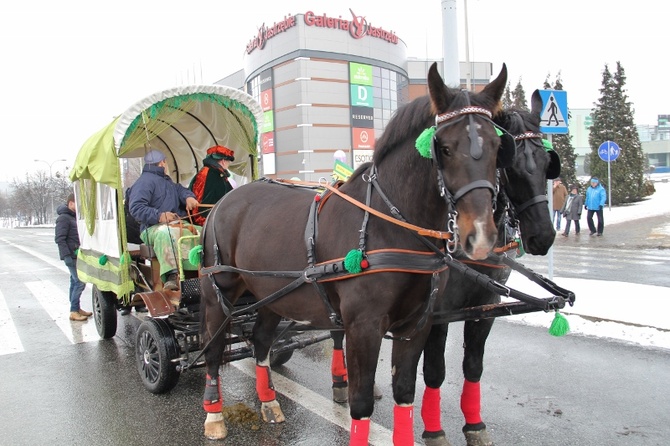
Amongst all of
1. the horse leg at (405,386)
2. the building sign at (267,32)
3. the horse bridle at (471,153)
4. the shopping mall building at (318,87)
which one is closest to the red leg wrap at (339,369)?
the horse leg at (405,386)

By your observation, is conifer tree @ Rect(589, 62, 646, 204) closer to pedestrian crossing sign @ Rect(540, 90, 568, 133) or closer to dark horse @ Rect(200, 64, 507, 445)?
pedestrian crossing sign @ Rect(540, 90, 568, 133)

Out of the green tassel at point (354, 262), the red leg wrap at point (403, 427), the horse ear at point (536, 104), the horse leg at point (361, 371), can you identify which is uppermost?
the horse ear at point (536, 104)

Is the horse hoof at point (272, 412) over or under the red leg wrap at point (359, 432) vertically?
under

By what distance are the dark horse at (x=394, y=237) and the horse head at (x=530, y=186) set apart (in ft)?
1.91

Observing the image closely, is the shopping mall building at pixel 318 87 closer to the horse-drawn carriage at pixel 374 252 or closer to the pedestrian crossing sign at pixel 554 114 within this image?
the pedestrian crossing sign at pixel 554 114

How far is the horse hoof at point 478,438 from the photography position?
3.54 m

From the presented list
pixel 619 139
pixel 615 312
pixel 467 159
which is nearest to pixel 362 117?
pixel 619 139

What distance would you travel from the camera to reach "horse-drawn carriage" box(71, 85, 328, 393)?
4.84m

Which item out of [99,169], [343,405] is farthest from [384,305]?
[99,169]

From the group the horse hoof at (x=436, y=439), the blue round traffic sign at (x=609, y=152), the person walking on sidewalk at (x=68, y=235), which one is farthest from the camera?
the blue round traffic sign at (x=609, y=152)

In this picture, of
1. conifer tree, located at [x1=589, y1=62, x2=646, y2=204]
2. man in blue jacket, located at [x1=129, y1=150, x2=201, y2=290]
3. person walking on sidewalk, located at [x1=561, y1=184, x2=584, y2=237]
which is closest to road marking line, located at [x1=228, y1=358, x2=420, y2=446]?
man in blue jacket, located at [x1=129, y1=150, x2=201, y2=290]

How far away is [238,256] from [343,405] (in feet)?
5.23

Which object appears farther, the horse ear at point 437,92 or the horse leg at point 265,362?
the horse leg at point 265,362

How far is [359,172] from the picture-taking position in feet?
Result: 10.5
